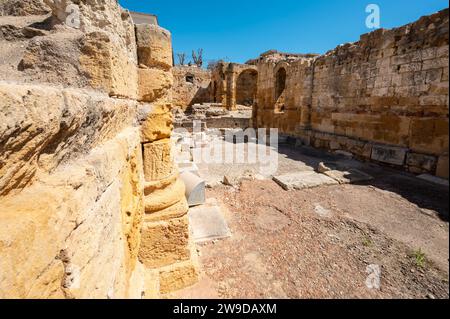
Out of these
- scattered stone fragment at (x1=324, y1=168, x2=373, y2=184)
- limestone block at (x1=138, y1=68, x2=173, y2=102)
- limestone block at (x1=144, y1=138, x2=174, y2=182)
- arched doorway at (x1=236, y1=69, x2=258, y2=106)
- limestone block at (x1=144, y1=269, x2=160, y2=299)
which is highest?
arched doorway at (x1=236, y1=69, x2=258, y2=106)

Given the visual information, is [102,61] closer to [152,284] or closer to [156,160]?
[156,160]

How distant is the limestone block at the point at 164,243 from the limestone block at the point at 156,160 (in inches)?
18.2

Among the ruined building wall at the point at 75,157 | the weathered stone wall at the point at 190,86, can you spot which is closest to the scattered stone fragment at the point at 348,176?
the ruined building wall at the point at 75,157

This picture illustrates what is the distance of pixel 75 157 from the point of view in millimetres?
1105

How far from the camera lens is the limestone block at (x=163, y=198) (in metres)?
2.17

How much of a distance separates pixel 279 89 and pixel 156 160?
10711 millimetres

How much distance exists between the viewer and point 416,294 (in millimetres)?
1999

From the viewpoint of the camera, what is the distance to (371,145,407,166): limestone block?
5.48 metres

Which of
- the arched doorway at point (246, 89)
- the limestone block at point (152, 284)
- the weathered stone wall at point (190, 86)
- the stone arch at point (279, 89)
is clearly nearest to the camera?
the limestone block at point (152, 284)

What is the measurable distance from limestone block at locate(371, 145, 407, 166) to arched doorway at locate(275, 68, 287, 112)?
19.9 feet

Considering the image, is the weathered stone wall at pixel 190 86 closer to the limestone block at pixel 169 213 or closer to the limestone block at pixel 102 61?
the limestone block at pixel 169 213

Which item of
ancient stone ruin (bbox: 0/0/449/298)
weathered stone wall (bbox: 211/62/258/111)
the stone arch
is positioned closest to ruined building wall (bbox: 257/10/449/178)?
ancient stone ruin (bbox: 0/0/449/298)

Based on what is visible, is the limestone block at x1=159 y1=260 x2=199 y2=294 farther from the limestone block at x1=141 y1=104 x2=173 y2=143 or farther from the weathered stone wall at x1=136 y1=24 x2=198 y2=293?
the limestone block at x1=141 y1=104 x2=173 y2=143

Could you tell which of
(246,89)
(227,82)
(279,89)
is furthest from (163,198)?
(246,89)
